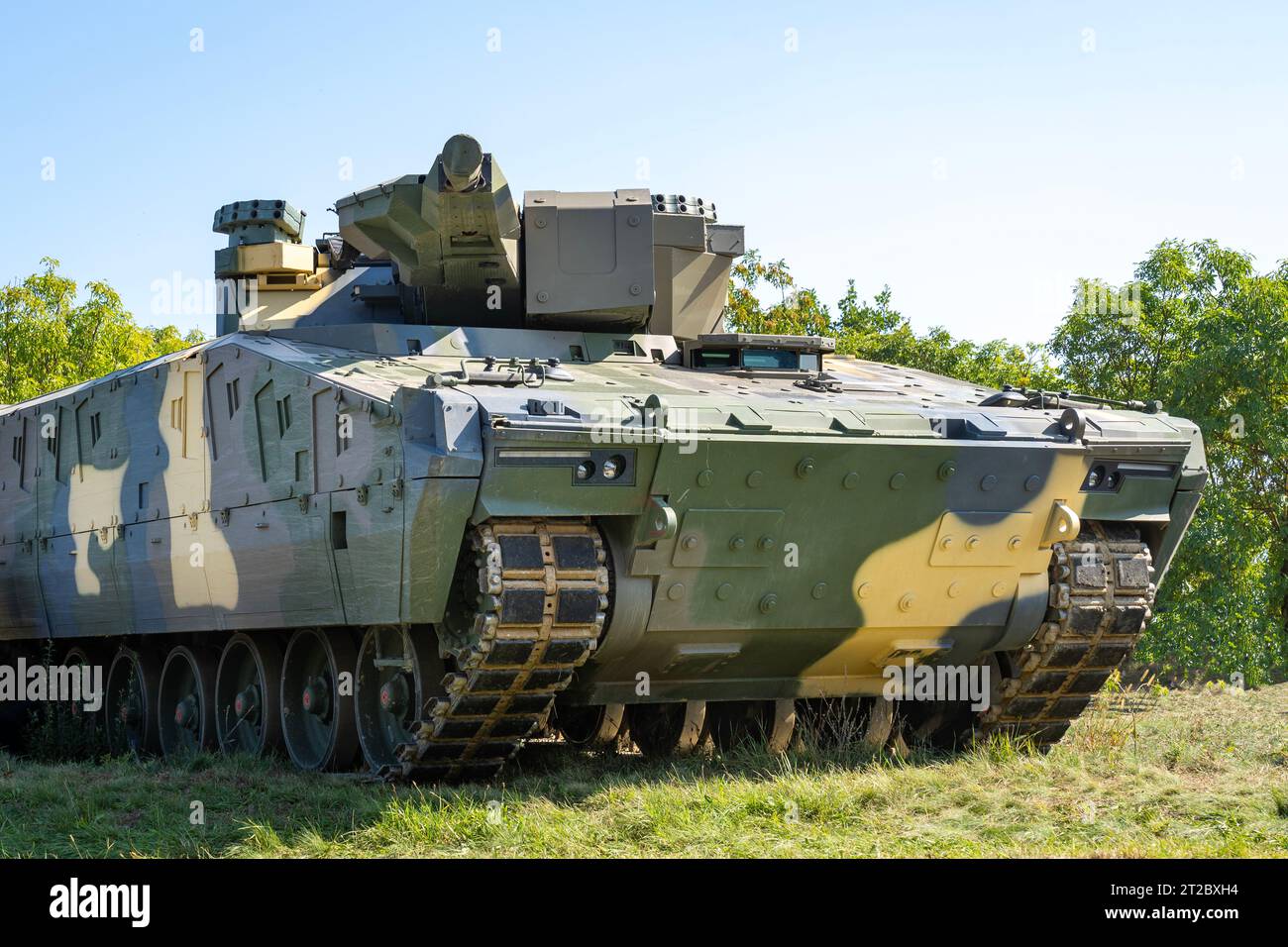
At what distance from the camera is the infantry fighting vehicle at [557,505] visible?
8828mm

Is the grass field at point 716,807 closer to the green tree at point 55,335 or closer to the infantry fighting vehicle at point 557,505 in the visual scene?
the infantry fighting vehicle at point 557,505

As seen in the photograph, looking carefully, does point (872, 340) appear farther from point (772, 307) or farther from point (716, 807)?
point (716, 807)

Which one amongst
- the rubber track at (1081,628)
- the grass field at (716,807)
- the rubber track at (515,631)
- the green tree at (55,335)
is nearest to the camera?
the grass field at (716,807)

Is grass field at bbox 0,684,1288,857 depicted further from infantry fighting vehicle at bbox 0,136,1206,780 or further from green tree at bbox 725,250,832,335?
green tree at bbox 725,250,832,335

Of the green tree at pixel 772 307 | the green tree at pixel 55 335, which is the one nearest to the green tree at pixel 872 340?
the green tree at pixel 772 307

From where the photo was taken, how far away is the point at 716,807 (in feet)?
27.9

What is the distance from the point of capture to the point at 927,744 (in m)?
11.3

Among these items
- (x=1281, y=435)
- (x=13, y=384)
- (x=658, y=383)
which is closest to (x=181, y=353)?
(x=658, y=383)

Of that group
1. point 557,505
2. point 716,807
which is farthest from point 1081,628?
point 557,505

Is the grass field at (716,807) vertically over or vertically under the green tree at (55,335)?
under

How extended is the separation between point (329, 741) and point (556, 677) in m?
2.44

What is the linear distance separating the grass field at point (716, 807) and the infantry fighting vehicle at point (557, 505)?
0.54 meters

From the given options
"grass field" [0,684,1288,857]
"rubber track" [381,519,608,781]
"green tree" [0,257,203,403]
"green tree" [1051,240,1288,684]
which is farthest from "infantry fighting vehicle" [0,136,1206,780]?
"green tree" [0,257,203,403]

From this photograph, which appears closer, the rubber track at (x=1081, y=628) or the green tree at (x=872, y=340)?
the rubber track at (x=1081, y=628)
